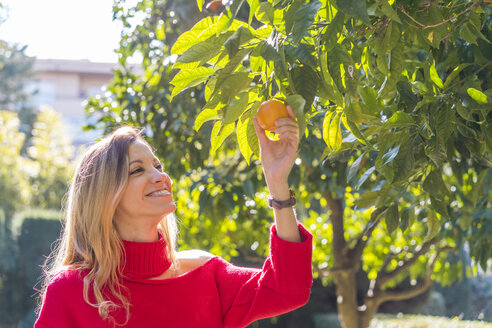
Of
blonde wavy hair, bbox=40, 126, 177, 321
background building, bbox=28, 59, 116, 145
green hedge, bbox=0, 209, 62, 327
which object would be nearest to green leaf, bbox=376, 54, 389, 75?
blonde wavy hair, bbox=40, 126, 177, 321

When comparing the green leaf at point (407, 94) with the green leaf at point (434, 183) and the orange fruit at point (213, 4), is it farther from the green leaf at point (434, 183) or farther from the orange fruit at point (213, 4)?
the orange fruit at point (213, 4)

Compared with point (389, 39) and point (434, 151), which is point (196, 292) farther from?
point (389, 39)

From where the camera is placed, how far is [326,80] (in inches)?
46.9

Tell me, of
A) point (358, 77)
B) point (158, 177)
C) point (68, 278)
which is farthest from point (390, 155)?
point (68, 278)

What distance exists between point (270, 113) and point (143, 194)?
811mm

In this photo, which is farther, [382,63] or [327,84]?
[382,63]

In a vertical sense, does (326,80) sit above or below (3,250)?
above

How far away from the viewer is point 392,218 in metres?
1.84

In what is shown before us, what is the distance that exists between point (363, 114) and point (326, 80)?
191 millimetres

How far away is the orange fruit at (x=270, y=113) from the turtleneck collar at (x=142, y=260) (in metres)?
0.87

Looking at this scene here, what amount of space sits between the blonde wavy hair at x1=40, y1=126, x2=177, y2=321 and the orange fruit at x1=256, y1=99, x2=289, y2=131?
2.58ft

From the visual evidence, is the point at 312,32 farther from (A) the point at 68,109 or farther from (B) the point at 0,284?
(A) the point at 68,109

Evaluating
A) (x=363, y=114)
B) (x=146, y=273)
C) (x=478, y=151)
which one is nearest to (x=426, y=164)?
(x=478, y=151)

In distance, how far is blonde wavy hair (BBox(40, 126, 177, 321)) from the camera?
6.31ft
